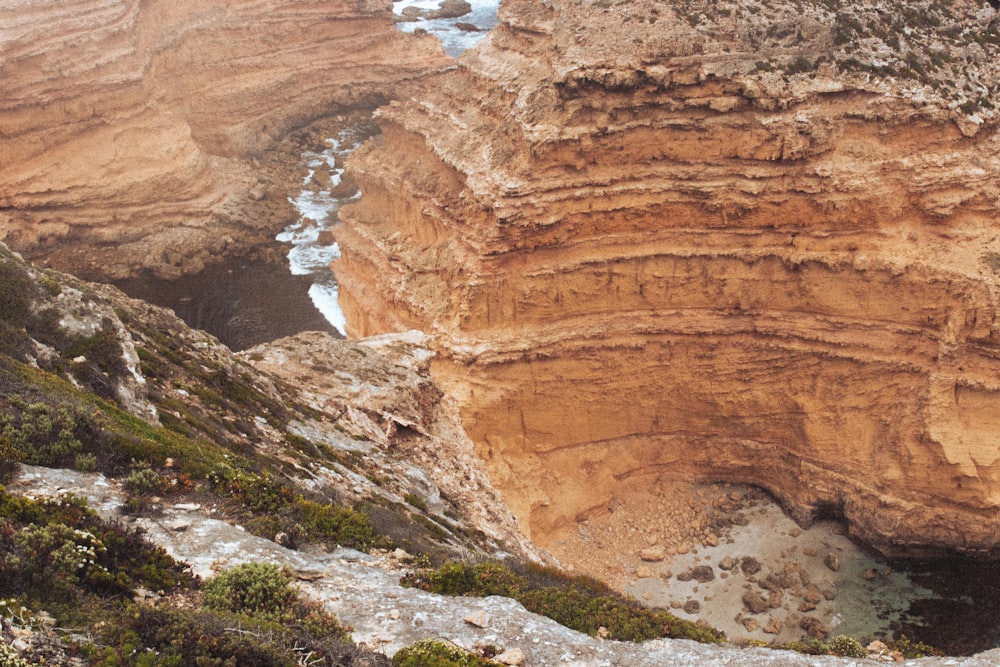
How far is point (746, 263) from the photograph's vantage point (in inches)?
849

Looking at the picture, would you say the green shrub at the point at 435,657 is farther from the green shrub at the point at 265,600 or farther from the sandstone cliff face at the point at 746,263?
the sandstone cliff face at the point at 746,263

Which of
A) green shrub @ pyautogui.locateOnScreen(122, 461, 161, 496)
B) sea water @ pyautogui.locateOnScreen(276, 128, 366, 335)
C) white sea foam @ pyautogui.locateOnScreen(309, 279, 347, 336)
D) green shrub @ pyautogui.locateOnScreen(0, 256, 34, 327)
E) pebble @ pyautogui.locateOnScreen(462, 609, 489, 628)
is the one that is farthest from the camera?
sea water @ pyautogui.locateOnScreen(276, 128, 366, 335)

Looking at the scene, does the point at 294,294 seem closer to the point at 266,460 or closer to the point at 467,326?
the point at 467,326

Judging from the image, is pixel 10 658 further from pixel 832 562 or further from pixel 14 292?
pixel 832 562

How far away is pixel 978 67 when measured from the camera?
71.7 ft

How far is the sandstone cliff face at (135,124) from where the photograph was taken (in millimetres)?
38125

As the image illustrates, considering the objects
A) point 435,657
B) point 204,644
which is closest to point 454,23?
point 435,657

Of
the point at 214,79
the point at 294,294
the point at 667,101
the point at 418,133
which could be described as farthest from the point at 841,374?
the point at 214,79

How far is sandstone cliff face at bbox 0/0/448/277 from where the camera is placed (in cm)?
3812

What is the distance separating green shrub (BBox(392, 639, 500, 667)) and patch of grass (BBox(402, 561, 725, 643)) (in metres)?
1.45

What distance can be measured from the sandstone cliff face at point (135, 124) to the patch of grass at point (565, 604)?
32549 mm

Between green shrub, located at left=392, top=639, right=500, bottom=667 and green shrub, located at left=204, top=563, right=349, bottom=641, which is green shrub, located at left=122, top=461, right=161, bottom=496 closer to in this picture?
green shrub, located at left=204, top=563, right=349, bottom=641

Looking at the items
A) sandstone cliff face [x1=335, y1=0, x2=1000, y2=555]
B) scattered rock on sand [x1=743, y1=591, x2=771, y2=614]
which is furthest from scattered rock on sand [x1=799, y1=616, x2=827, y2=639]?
sandstone cliff face [x1=335, y1=0, x2=1000, y2=555]

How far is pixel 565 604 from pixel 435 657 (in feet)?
7.85
